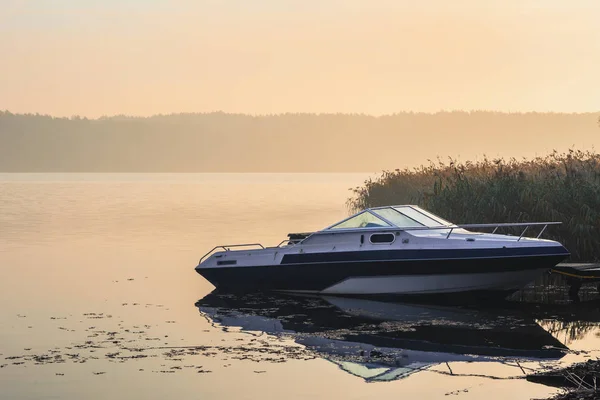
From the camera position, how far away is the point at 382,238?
21156mm

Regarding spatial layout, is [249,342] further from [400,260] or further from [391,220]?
[391,220]

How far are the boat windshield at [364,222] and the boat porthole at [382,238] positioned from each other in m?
0.23

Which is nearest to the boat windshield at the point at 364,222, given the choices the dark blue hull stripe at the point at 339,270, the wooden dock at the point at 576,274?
the dark blue hull stripe at the point at 339,270

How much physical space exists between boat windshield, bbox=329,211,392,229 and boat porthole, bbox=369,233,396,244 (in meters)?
0.23

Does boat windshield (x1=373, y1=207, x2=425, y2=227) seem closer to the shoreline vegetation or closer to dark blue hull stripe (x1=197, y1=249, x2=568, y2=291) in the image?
dark blue hull stripe (x1=197, y1=249, x2=568, y2=291)

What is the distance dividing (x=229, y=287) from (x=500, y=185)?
9.07 meters

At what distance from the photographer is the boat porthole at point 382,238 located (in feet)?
69.2

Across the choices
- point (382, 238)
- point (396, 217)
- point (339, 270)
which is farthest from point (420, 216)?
point (339, 270)

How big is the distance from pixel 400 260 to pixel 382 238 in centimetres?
65

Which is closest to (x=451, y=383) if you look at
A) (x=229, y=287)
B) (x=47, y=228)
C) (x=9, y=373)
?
(x=9, y=373)

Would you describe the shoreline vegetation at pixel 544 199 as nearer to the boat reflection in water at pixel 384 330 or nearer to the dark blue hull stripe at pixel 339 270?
the dark blue hull stripe at pixel 339 270

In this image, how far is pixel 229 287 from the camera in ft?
76.0

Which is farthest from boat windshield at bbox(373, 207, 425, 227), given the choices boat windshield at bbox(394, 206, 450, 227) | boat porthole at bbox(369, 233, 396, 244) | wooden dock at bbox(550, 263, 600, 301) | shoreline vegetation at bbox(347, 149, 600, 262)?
shoreline vegetation at bbox(347, 149, 600, 262)

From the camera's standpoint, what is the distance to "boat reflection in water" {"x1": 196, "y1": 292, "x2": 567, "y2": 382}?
584 inches
